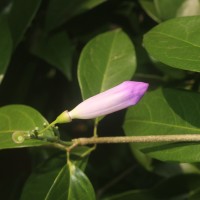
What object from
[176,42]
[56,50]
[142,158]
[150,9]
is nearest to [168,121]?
[176,42]

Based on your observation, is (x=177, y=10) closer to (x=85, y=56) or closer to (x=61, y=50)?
(x=85, y=56)

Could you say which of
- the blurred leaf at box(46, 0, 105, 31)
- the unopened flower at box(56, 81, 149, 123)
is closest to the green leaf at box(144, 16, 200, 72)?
the unopened flower at box(56, 81, 149, 123)

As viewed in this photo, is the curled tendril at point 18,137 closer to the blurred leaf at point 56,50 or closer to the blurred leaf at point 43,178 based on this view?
the blurred leaf at point 43,178

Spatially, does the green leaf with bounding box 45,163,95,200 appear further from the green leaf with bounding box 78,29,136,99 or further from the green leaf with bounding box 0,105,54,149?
the green leaf with bounding box 78,29,136,99

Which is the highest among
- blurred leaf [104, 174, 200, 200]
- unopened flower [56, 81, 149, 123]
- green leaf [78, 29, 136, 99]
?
unopened flower [56, 81, 149, 123]

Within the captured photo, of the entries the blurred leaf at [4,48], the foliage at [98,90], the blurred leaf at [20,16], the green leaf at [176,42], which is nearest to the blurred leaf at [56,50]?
the foliage at [98,90]

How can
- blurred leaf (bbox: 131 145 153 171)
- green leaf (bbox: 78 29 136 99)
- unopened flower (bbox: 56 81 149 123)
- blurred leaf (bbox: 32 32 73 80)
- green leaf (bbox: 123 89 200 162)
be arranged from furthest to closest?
blurred leaf (bbox: 32 32 73 80), blurred leaf (bbox: 131 145 153 171), green leaf (bbox: 78 29 136 99), green leaf (bbox: 123 89 200 162), unopened flower (bbox: 56 81 149 123)

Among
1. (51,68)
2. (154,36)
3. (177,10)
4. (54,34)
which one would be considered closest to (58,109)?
(51,68)
